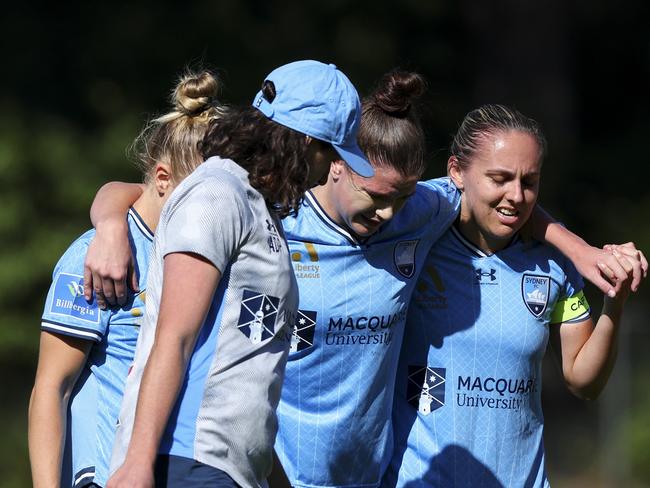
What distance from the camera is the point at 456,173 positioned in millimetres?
3857

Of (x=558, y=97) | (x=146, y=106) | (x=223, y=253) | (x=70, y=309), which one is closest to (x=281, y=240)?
(x=223, y=253)

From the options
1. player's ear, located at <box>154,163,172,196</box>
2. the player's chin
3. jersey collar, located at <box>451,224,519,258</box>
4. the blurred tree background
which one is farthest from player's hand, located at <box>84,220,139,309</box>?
the blurred tree background

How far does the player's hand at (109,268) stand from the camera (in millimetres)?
3137

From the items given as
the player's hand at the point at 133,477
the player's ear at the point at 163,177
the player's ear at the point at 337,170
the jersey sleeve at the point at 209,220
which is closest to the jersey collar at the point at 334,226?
the player's ear at the point at 337,170

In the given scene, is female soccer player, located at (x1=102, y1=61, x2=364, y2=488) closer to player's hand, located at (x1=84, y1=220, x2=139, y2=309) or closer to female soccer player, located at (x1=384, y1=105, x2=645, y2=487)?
player's hand, located at (x1=84, y1=220, x2=139, y2=309)

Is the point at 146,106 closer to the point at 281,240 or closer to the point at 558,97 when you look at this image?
the point at 558,97

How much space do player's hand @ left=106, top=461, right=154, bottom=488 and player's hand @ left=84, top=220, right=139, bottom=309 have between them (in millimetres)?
811

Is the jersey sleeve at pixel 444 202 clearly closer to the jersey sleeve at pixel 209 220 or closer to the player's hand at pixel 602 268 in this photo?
the player's hand at pixel 602 268

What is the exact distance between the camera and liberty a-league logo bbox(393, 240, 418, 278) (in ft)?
12.1

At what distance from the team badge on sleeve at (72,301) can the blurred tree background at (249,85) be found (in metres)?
6.80

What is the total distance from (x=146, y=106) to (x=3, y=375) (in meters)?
3.00

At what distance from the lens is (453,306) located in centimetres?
377

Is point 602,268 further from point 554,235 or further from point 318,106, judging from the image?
point 318,106

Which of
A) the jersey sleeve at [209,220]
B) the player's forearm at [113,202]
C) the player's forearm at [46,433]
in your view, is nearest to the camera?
the jersey sleeve at [209,220]
